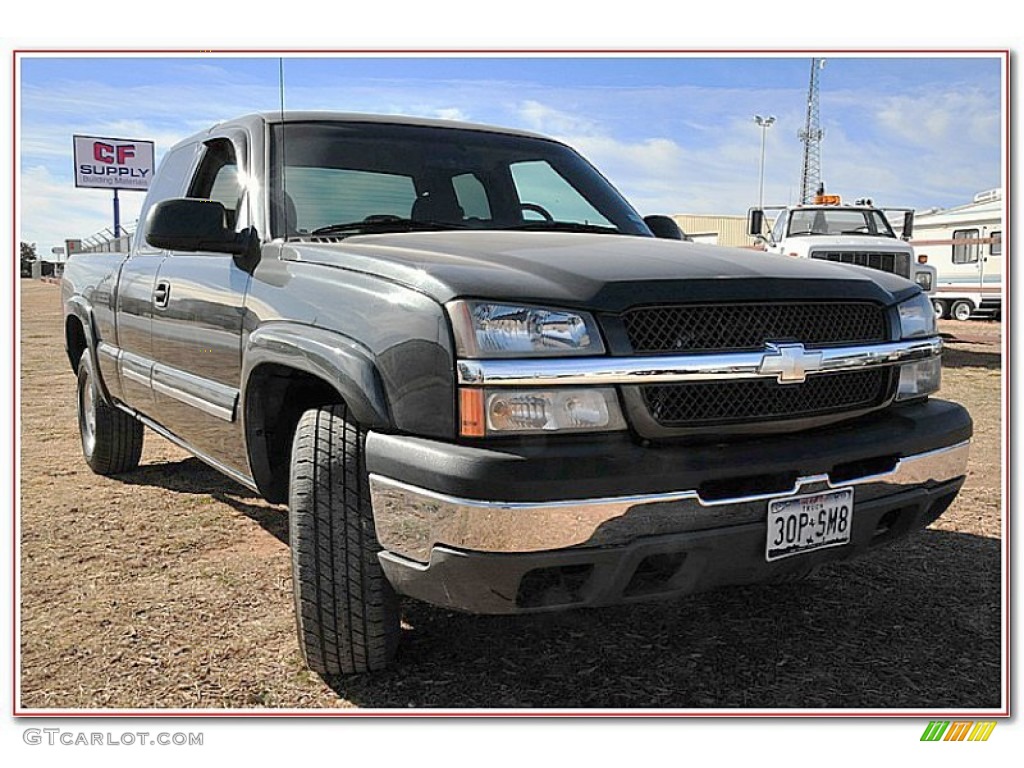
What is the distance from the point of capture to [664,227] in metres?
4.34

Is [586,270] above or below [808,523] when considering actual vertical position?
above

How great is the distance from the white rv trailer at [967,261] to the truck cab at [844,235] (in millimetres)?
7169

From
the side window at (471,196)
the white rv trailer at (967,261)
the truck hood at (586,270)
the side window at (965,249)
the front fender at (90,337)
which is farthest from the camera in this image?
the side window at (965,249)

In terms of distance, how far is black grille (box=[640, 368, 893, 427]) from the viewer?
253 centimetres

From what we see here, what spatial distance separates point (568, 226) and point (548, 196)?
0.77 feet

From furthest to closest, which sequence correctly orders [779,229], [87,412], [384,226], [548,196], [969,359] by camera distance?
1. [969,359]
2. [779,229]
3. [87,412]
4. [548,196]
5. [384,226]

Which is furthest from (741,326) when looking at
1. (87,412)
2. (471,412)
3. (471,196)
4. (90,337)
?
(87,412)

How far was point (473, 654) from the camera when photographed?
3.20 meters

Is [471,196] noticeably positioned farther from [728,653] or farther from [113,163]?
[113,163]

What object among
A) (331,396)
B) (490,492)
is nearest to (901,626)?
(490,492)

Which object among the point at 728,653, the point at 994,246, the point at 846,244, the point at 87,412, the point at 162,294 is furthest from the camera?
the point at 994,246

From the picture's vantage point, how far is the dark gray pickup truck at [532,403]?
2.40 m

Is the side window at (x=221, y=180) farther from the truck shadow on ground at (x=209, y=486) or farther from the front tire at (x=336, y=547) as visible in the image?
the truck shadow on ground at (x=209, y=486)

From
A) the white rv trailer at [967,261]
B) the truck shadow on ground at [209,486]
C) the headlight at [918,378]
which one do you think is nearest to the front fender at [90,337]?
the truck shadow on ground at [209,486]
